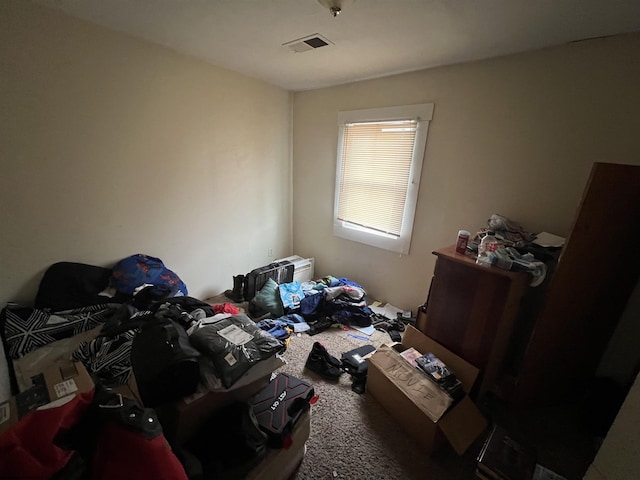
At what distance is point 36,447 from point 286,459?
0.95m

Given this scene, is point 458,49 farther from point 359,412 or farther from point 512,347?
point 359,412

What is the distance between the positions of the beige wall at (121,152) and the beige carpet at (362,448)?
6.20 ft

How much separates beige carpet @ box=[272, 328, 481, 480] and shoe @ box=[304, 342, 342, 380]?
72 mm

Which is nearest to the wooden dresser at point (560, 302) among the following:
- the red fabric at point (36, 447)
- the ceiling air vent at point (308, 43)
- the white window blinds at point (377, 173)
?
the white window blinds at point (377, 173)

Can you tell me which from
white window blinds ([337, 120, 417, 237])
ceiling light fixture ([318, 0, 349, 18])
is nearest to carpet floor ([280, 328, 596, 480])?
white window blinds ([337, 120, 417, 237])

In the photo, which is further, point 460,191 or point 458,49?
point 460,191

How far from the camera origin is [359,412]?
1657mm

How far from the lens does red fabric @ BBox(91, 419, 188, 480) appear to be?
68 centimetres

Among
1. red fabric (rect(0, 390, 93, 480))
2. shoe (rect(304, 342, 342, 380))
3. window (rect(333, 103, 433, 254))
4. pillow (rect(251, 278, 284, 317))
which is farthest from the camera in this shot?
pillow (rect(251, 278, 284, 317))

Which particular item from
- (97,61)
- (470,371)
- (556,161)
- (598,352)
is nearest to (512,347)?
(598,352)

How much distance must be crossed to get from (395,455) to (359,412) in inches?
11.7

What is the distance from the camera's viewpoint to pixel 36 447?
0.62m

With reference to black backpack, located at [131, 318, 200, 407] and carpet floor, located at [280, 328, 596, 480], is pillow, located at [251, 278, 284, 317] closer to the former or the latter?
carpet floor, located at [280, 328, 596, 480]

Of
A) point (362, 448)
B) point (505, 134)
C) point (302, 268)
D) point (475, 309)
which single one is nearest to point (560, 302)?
point (475, 309)
